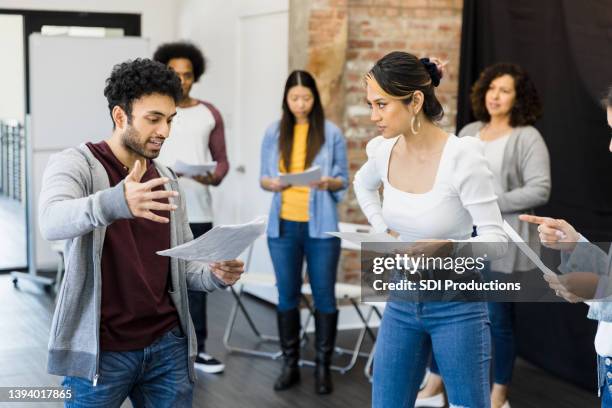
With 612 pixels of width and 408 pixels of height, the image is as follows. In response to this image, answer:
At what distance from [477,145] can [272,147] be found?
2.33 metres

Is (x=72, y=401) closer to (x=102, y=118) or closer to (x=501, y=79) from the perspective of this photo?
(x=501, y=79)

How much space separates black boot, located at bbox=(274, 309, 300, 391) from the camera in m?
4.98

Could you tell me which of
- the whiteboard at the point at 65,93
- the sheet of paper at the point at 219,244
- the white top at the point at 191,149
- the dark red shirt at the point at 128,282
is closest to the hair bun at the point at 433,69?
the sheet of paper at the point at 219,244

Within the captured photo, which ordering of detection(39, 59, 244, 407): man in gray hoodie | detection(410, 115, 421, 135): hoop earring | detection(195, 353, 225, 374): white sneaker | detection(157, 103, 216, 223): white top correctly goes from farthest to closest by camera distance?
detection(195, 353, 225, 374): white sneaker
detection(157, 103, 216, 223): white top
detection(410, 115, 421, 135): hoop earring
detection(39, 59, 244, 407): man in gray hoodie

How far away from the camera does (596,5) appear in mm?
4910

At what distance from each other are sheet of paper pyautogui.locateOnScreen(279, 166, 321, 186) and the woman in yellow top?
169mm

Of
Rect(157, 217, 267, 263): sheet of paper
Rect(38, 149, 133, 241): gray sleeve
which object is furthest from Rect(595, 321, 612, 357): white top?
Rect(38, 149, 133, 241): gray sleeve

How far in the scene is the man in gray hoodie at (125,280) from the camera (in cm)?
239

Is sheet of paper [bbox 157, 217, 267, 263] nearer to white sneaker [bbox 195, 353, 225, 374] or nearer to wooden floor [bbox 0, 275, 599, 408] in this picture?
wooden floor [bbox 0, 275, 599, 408]

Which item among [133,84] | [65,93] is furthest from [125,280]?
[65,93]

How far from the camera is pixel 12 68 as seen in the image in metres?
8.48

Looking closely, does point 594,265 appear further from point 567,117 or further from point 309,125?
point 567,117

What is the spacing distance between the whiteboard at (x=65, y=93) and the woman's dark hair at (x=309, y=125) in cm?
301

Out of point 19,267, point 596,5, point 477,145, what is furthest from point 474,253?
point 19,267
